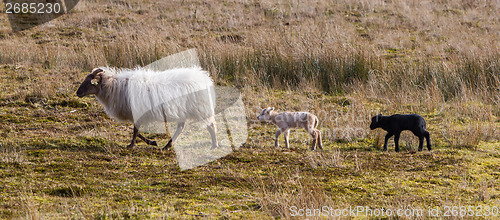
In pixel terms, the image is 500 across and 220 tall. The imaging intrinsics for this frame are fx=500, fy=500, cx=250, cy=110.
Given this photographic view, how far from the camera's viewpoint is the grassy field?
520cm

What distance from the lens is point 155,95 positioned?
22.3 feet

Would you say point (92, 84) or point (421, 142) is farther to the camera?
point (92, 84)

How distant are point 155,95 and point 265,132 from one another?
6.99ft

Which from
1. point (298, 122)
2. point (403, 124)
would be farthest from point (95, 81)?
point (403, 124)

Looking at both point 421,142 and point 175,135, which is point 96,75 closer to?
point 175,135

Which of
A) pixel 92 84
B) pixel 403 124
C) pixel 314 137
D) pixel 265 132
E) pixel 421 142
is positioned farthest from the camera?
pixel 265 132

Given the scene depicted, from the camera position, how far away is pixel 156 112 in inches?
270

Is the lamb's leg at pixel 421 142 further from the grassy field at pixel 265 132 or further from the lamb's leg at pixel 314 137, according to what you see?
the lamb's leg at pixel 314 137

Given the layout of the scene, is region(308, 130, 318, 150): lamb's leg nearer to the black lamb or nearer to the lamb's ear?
the black lamb

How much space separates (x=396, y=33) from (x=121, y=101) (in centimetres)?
1362

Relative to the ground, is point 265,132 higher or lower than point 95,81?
lower

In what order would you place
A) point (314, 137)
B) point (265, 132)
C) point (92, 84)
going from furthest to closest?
1. point (265, 132)
2. point (92, 84)
3. point (314, 137)

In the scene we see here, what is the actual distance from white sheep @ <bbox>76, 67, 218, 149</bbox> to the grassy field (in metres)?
0.50

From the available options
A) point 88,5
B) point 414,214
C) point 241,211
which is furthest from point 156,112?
point 88,5
